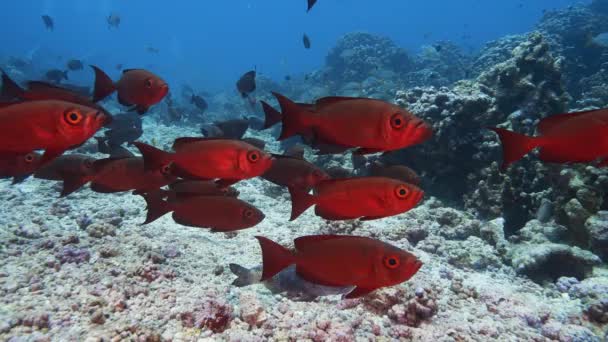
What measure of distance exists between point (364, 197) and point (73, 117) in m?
2.05

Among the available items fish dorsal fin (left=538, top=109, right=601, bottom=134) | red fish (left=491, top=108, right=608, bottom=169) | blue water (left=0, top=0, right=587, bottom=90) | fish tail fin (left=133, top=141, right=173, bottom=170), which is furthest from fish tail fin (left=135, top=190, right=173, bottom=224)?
blue water (left=0, top=0, right=587, bottom=90)

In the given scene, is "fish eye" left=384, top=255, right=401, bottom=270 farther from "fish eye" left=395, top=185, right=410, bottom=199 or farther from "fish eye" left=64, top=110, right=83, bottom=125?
"fish eye" left=64, top=110, right=83, bottom=125

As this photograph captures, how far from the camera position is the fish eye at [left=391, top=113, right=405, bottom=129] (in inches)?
102

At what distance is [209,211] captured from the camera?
3666 millimetres

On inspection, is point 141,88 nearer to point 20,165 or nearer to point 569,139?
point 20,165

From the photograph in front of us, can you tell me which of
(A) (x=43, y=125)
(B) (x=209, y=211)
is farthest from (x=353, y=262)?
(A) (x=43, y=125)

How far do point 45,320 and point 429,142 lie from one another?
296 inches

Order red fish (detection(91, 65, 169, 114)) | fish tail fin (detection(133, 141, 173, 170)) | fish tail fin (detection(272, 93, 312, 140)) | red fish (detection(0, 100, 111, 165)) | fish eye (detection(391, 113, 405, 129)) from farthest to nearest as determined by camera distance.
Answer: red fish (detection(91, 65, 169, 114)) < fish tail fin (detection(133, 141, 173, 170)) < fish tail fin (detection(272, 93, 312, 140)) < fish eye (detection(391, 113, 405, 129)) < red fish (detection(0, 100, 111, 165))

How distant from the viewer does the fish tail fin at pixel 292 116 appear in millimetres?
2812

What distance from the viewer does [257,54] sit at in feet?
445

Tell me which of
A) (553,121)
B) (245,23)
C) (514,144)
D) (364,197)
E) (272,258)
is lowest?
(272,258)

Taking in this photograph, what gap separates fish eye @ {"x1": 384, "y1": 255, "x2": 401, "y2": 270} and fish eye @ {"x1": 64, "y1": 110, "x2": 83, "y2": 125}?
7.29 ft

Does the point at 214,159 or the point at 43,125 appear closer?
the point at 43,125

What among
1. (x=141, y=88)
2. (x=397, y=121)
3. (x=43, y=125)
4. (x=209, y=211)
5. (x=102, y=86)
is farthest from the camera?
(x=141, y=88)
